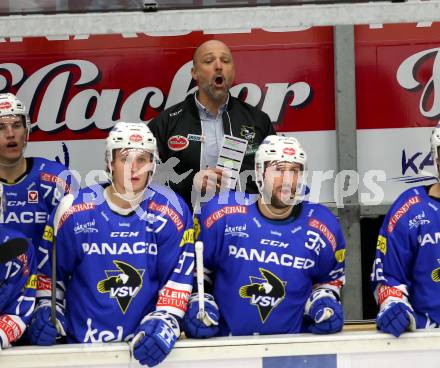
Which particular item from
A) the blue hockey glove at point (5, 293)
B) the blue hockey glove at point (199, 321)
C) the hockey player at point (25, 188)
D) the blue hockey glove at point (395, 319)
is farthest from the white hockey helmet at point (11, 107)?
the blue hockey glove at point (395, 319)

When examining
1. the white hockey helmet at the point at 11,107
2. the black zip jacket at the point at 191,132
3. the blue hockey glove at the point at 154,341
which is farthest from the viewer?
the black zip jacket at the point at 191,132

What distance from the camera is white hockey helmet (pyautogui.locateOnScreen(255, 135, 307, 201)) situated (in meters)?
4.17

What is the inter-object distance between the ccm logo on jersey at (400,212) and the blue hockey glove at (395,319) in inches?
16.2

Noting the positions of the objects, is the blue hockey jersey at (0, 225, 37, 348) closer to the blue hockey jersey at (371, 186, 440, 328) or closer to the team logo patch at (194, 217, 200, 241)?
the team logo patch at (194, 217, 200, 241)

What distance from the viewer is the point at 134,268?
4.03 meters

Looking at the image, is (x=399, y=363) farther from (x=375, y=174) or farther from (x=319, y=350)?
(x=375, y=174)

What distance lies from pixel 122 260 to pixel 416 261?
Answer: 47.4 inches

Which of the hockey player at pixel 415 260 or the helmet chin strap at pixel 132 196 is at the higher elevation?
the helmet chin strap at pixel 132 196

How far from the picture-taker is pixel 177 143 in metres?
4.95

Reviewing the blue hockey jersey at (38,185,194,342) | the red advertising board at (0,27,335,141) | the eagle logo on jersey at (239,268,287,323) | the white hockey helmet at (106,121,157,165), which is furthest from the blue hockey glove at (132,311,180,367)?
the red advertising board at (0,27,335,141)

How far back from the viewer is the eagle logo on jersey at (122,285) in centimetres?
402

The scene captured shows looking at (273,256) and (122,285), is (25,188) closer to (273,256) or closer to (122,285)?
(122,285)

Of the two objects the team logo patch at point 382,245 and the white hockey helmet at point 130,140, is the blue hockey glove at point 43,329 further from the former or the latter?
the team logo patch at point 382,245

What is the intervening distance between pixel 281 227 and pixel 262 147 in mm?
349
